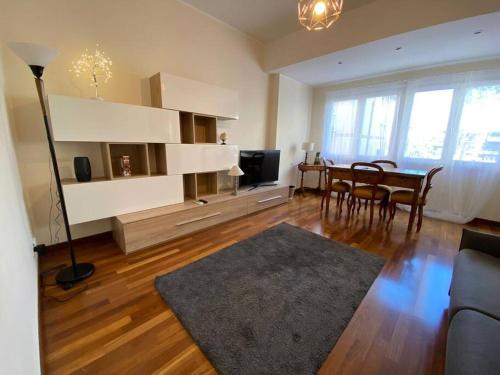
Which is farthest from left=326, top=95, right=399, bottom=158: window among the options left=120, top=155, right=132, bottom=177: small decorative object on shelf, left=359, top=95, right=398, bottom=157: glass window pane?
left=120, top=155, right=132, bottom=177: small decorative object on shelf

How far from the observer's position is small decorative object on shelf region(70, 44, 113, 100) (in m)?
2.04

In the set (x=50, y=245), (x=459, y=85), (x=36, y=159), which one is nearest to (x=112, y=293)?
(x=50, y=245)

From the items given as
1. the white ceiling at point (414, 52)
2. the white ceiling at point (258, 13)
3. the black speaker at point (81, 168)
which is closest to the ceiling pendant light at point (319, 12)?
the white ceiling at point (258, 13)

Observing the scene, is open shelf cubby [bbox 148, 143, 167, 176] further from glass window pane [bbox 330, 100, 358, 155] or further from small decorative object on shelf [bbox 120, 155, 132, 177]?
glass window pane [bbox 330, 100, 358, 155]

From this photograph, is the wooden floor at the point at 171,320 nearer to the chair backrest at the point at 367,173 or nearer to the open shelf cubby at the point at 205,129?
the chair backrest at the point at 367,173

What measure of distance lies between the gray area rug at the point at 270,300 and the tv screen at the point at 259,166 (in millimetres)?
1452

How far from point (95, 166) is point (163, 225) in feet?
3.25

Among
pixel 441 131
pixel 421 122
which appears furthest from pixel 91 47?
pixel 441 131

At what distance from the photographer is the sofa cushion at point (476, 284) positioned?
1.04 m

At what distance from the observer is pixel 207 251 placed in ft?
7.41

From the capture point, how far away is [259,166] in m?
3.73

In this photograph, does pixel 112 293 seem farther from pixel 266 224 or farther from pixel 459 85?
pixel 459 85

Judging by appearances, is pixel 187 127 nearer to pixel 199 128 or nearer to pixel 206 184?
pixel 199 128

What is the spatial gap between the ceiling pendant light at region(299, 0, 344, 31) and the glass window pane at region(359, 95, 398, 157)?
116 inches
